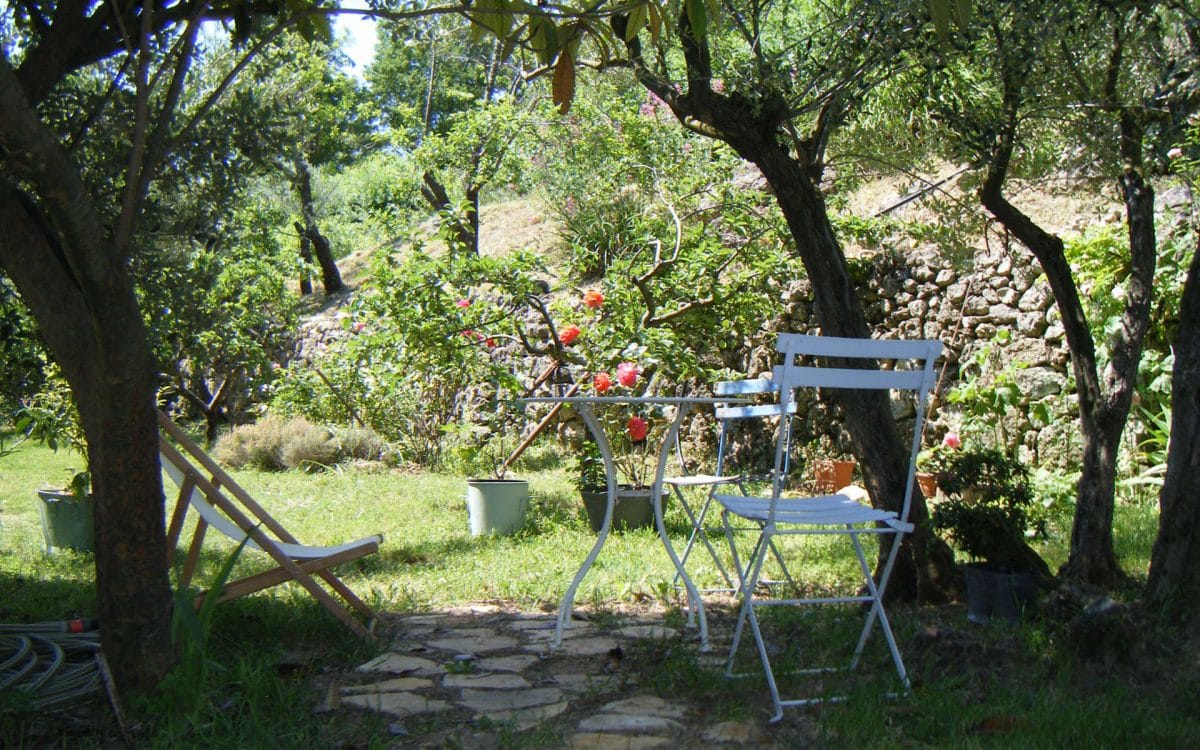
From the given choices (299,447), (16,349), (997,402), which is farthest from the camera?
(299,447)

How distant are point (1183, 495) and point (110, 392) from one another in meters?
3.28

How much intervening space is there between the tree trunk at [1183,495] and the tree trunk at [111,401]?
3.10 m

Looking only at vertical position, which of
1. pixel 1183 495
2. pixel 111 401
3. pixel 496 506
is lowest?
pixel 496 506

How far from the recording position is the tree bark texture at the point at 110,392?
2.69 m

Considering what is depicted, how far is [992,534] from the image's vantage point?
387cm

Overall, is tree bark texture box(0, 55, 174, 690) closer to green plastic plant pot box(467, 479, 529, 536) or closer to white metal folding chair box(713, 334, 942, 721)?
white metal folding chair box(713, 334, 942, 721)

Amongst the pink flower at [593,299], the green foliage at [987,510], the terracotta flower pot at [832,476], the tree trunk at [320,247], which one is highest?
the tree trunk at [320,247]

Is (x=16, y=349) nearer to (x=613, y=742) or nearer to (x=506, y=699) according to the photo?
(x=506, y=699)

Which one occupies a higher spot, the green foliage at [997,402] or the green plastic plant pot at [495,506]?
the green foliage at [997,402]

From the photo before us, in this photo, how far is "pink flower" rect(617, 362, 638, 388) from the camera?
5902 mm

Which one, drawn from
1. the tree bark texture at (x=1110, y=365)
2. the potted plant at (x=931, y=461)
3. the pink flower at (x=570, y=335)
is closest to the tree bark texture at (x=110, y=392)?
the tree bark texture at (x=1110, y=365)

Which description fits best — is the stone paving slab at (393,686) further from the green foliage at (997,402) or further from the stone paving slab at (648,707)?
the green foliage at (997,402)

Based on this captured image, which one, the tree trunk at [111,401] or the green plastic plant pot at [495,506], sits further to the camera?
the green plastic plant pot at [495,506]

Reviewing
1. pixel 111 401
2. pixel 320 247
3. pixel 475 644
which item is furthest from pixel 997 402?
pixel 320 247
